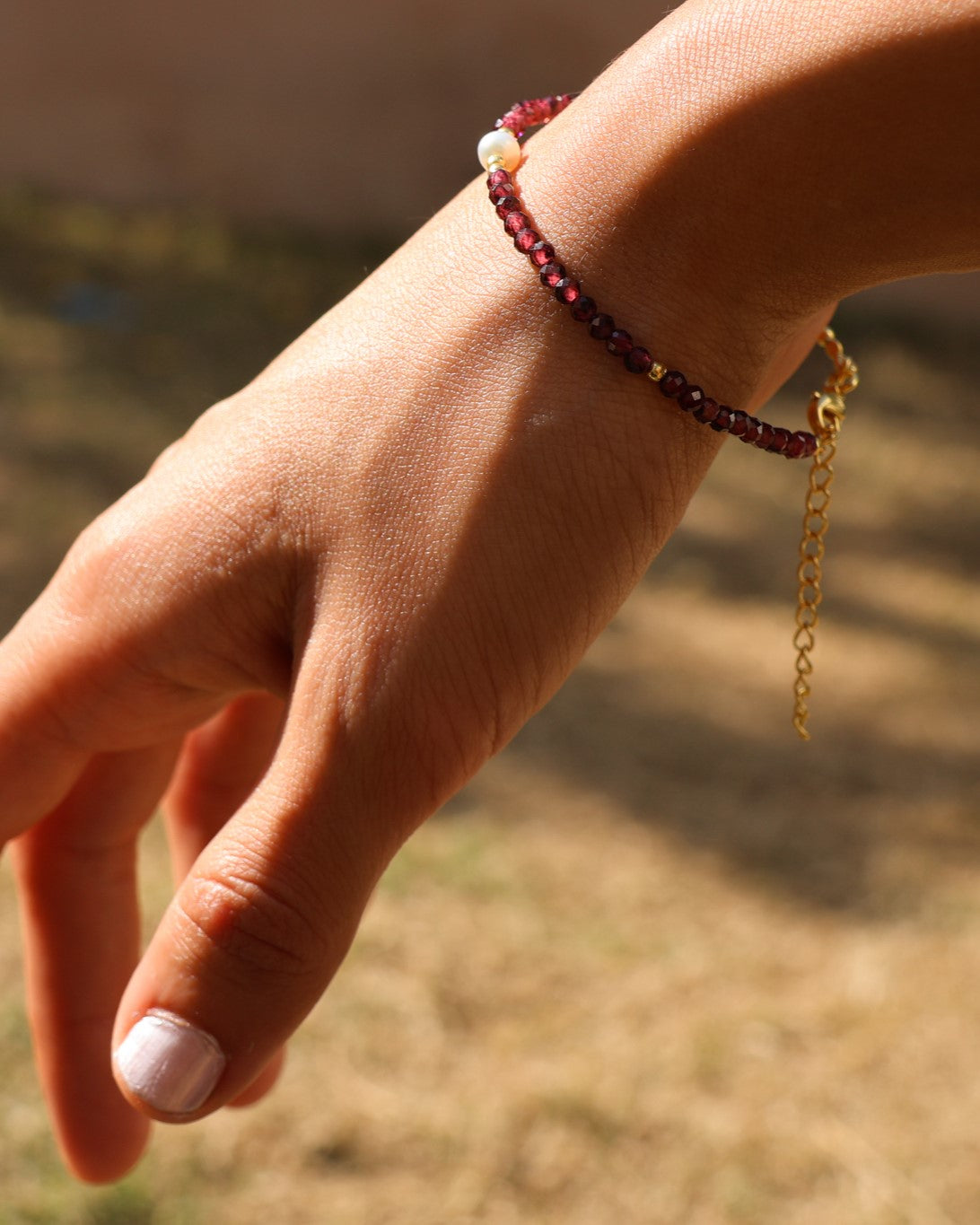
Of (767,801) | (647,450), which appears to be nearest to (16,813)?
(647,450)

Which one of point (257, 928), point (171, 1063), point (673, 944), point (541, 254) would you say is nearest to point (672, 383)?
point (541, 254)

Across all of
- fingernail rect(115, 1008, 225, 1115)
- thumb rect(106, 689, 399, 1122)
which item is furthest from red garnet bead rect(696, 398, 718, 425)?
fingernail rect(115, 1008, 225, 1115)

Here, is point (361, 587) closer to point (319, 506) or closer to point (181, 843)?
point (319, 506)

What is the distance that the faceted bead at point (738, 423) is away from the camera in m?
0.89

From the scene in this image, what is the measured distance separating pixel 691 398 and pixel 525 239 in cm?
15

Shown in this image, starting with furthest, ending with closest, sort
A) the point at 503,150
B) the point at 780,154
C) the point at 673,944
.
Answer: the point at 673,944, the point at 503,150, the point at 780,154

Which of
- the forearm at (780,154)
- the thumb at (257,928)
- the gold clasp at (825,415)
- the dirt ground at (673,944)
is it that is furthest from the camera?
the dirt ground at (673,944)

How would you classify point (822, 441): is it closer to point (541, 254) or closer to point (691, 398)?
point (691, 398)

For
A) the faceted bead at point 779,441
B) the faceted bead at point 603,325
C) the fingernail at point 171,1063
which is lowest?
the fingernail at point 171,1063

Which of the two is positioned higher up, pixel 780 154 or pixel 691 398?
pixel 780 154

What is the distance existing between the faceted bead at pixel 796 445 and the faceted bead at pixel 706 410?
0.29ft

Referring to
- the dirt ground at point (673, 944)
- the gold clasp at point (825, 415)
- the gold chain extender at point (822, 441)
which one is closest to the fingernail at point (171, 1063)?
the gold chain extender at point (822, 441)

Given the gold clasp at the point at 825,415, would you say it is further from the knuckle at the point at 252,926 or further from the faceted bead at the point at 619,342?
the knuckle at the point at 252,926

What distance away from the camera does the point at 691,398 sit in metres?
0.88
